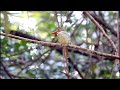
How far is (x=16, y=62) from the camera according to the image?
274 centimetres

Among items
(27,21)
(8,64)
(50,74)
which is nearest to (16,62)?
(8,64)

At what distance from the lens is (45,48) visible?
2604mm

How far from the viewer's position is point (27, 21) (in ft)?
7.23

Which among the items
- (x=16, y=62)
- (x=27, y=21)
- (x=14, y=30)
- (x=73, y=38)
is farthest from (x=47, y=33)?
(x=27, y=21)

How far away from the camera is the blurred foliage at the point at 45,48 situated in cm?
228

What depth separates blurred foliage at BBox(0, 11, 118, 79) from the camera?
228cm
